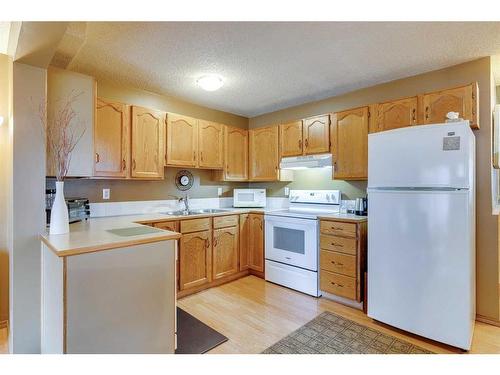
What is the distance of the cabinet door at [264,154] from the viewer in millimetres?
3645

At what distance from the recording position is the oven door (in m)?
2.88

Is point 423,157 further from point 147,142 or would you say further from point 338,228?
point 147,142

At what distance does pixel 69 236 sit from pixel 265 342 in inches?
62.0

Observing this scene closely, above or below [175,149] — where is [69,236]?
below

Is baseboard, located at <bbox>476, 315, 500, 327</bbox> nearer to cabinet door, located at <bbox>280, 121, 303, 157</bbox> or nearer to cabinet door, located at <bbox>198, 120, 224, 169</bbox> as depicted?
cabinet door, located at <bbox>280, 121, 303, 157</bbox>

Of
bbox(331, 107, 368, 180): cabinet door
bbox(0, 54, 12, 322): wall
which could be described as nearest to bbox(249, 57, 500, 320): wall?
bbox(331, 107, 368, 180): cabinet door

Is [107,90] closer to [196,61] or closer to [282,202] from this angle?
[196,61]

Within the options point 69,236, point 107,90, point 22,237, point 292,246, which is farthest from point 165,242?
point 107,90

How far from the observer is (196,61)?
2277 millimetres

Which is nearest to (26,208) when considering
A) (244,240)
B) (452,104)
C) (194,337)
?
(194,337)

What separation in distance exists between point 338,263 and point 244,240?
127 centimetres

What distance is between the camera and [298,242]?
302 cm

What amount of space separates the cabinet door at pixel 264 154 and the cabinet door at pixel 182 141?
3.06ft

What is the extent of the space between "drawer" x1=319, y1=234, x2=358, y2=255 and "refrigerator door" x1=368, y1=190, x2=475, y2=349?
11.2 inches
